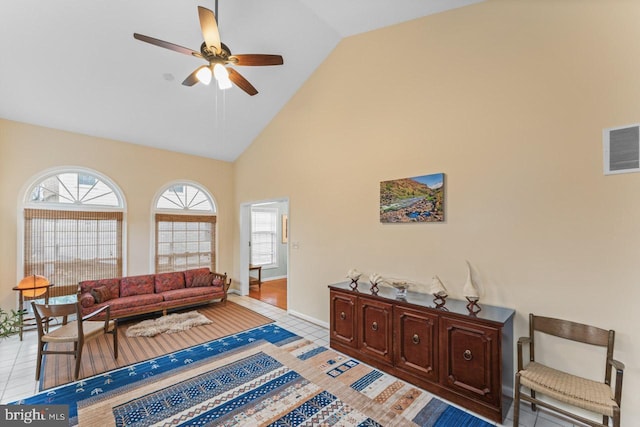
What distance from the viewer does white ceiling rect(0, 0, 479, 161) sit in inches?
117

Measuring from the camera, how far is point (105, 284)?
4.45 meters

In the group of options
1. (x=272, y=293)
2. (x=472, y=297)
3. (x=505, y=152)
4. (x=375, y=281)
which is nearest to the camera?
(x=472, y=297)

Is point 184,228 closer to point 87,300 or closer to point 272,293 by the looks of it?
point 87,300

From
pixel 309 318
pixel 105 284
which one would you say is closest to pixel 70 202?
pixel 105 284

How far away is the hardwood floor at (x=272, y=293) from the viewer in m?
5.59

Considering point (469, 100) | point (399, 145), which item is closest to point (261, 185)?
point (399, 145)

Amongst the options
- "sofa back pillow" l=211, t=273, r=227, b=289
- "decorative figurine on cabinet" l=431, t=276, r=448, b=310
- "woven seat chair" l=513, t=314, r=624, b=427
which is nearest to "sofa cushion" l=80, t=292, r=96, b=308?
"sofa back pillow" l=211, t=273, r=227, b=289

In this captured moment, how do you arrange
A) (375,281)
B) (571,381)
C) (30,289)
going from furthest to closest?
(30,289), (375,281), (571,381)

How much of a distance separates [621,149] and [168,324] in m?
5.65

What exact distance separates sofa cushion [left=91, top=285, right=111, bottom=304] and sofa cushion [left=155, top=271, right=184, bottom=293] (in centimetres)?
77

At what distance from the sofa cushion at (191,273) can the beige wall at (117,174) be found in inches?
25.5

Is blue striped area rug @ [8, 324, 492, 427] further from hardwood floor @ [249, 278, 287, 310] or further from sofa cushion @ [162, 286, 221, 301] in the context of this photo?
hardwood floor @ [249, 278, 287, 310]

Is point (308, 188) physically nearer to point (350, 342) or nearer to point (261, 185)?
point (261, 185)

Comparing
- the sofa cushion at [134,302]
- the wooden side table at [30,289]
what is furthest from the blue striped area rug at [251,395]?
the wooden side table at [30,289]
